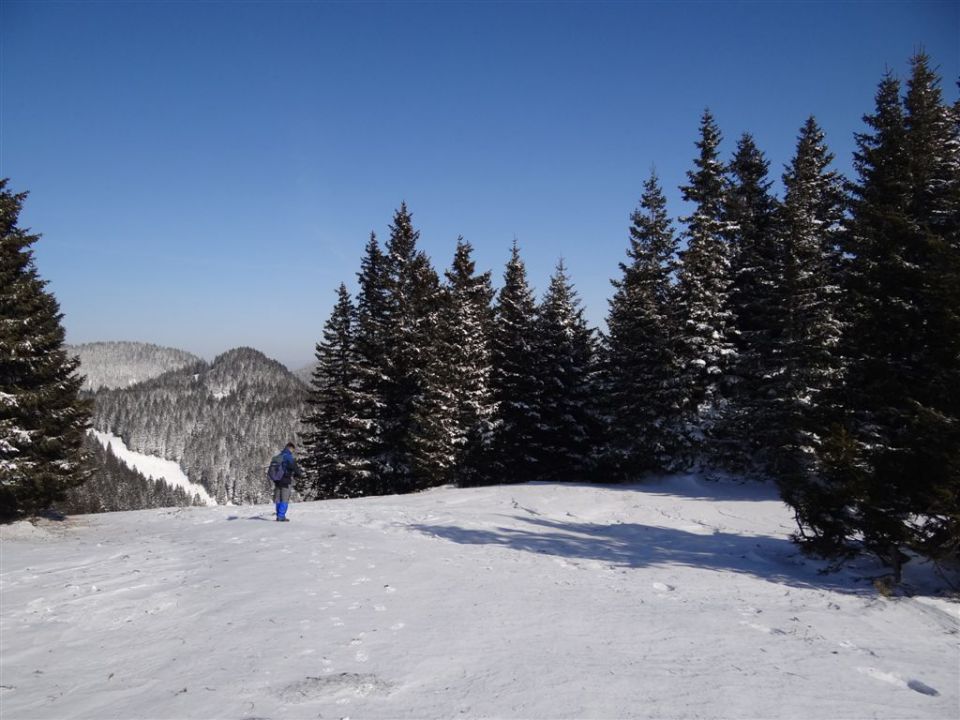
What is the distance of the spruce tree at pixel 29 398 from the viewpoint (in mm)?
15750

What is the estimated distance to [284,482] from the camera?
53.3 feet

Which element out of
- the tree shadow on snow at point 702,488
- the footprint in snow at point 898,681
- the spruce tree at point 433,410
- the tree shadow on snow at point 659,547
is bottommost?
the footprint in snow at point 898,681

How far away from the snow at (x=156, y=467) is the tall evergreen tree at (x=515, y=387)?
14483 cm

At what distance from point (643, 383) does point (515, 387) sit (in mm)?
7473

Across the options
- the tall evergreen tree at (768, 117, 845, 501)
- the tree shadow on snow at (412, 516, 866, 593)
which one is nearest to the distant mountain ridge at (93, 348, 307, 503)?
the tall evergreen tree at (768, 117, 845, 501)

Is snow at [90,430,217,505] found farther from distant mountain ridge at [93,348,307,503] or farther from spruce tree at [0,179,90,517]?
spruce tree at [0,179,90,517]

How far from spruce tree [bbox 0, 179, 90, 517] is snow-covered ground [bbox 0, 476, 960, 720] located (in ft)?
11.4

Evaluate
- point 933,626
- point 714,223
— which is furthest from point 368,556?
point 714,223

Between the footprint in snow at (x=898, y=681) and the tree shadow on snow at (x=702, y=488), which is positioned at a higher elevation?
the tree shadow on snow at (x=702, y=488)

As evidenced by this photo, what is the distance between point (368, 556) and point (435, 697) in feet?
20.7

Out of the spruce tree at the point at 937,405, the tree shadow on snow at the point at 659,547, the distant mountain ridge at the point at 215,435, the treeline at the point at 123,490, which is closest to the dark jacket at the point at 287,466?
the tree shadow on snow at the point at 659,547

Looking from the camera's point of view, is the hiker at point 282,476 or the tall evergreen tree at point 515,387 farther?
Answer: the tall evergreen tree at point 515,387

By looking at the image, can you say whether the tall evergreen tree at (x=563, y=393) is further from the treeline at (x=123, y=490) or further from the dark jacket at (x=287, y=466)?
the treeline at (x=123, y=490)

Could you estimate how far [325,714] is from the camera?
15.5ft
